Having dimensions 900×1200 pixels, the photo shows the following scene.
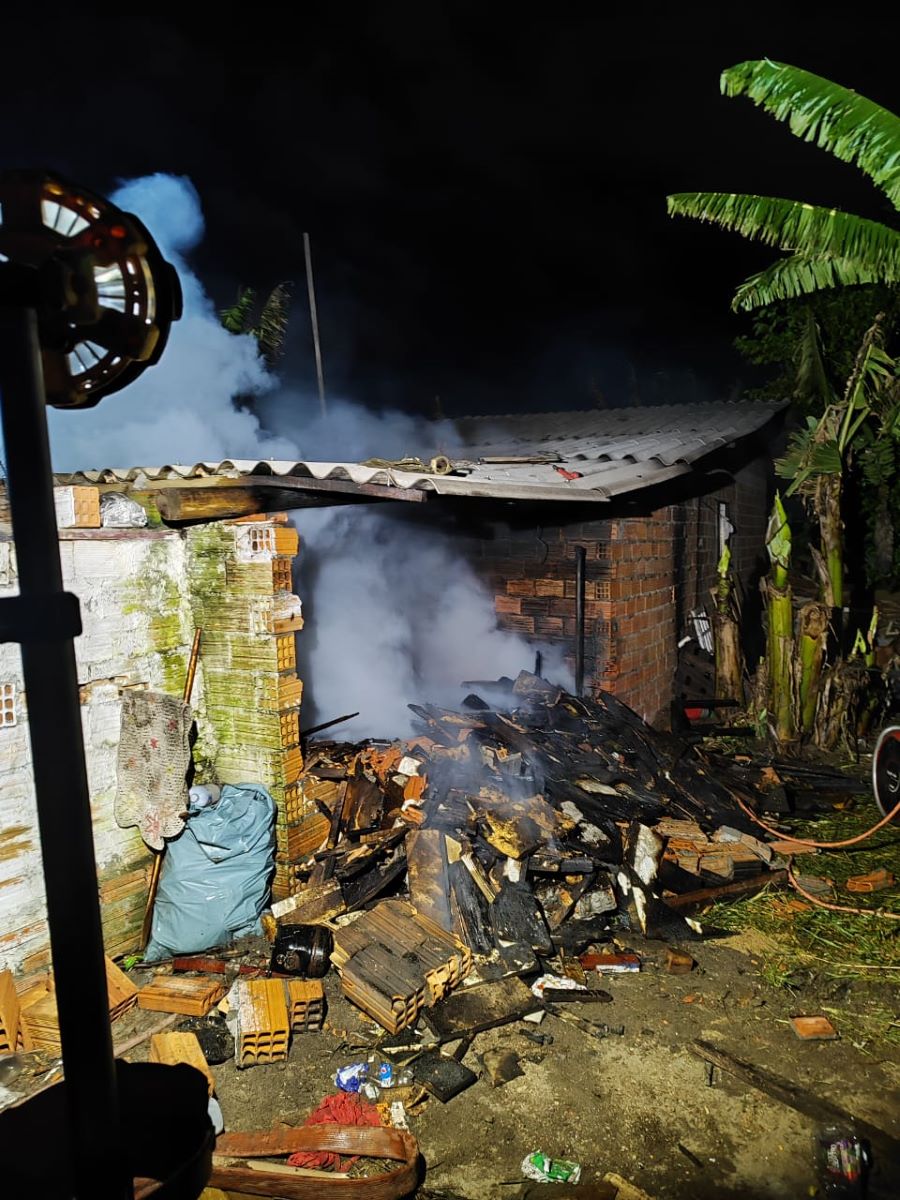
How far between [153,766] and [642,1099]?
152 inches

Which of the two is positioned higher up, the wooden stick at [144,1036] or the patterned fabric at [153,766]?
the patterned fabric at [153,766]

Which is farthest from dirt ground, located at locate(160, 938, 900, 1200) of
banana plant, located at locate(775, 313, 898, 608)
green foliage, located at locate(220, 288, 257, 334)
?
green foliage, located at locate(220, 288, 257, 334)

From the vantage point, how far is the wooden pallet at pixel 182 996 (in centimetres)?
459

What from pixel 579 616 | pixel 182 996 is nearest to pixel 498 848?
pixel 182 996

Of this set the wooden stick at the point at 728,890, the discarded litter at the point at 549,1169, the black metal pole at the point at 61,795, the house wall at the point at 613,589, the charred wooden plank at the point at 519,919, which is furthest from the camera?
the house wall at the point at 613,589

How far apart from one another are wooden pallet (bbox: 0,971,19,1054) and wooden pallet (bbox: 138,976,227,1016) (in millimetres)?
713

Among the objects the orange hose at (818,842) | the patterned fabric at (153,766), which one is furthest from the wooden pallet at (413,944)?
the orange hose at (818,842)

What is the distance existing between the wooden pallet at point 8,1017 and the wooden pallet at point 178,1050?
2.87 ft

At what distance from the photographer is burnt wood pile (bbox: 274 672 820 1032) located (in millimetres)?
4984

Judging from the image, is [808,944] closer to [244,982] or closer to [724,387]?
[244,982]

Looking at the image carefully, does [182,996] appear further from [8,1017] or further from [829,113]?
[829,113]

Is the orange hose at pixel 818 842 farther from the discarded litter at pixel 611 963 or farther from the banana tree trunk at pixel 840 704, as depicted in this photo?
the banana tree trunk at pixel 840 704

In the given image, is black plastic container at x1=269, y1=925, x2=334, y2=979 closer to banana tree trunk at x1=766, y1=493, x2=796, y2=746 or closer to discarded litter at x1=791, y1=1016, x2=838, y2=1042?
discarded litter at x1=791, y1=1016, x2=838, y2=1042

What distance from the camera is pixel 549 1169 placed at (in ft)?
11.3
